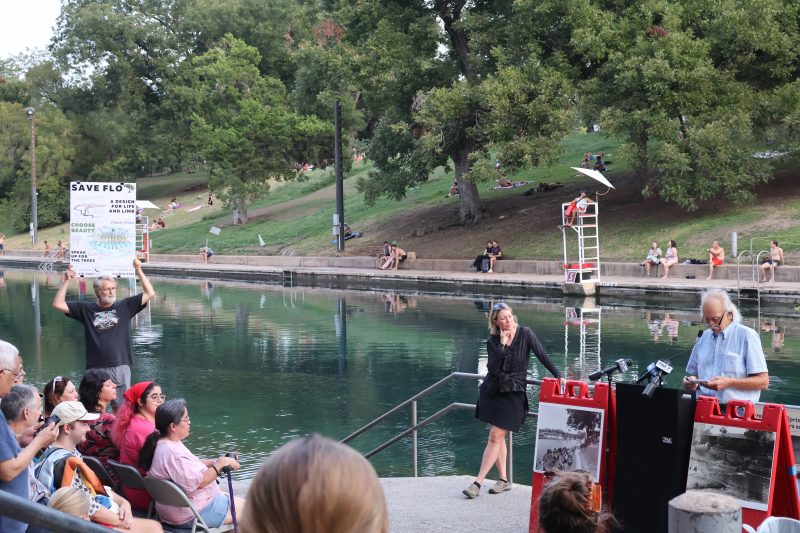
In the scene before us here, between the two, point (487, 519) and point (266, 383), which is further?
point (266, 383)

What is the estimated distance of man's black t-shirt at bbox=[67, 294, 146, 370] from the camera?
8852mm

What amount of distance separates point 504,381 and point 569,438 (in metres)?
1.16

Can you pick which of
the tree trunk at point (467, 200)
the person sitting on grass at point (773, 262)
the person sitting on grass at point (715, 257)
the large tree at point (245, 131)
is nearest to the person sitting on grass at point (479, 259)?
the tree trunk at point (467, 200)

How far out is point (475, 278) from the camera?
31.5 meters

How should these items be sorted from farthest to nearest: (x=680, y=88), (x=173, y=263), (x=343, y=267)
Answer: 1. (x=173, y=263)
2. (x=343, y=267)
3. (x=680, y=88)

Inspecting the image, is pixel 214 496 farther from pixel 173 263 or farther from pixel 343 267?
pixel 173 263

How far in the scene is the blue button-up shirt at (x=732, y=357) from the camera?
21.7 ft

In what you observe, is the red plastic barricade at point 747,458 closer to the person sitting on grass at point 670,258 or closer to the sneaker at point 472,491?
the sneaker at point 472,491

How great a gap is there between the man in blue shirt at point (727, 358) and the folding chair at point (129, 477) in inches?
147

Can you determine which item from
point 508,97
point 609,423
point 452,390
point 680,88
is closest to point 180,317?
point 452,390

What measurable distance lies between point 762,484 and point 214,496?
11.5 ft

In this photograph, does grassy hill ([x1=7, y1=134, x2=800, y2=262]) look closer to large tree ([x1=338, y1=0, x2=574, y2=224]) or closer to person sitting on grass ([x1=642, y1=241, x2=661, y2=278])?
person sitting on grass ([x1=642, y1=241, x2=661, y2=278])

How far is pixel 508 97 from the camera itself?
34781 mm

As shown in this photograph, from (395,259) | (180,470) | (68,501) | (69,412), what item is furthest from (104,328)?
(395,259)
